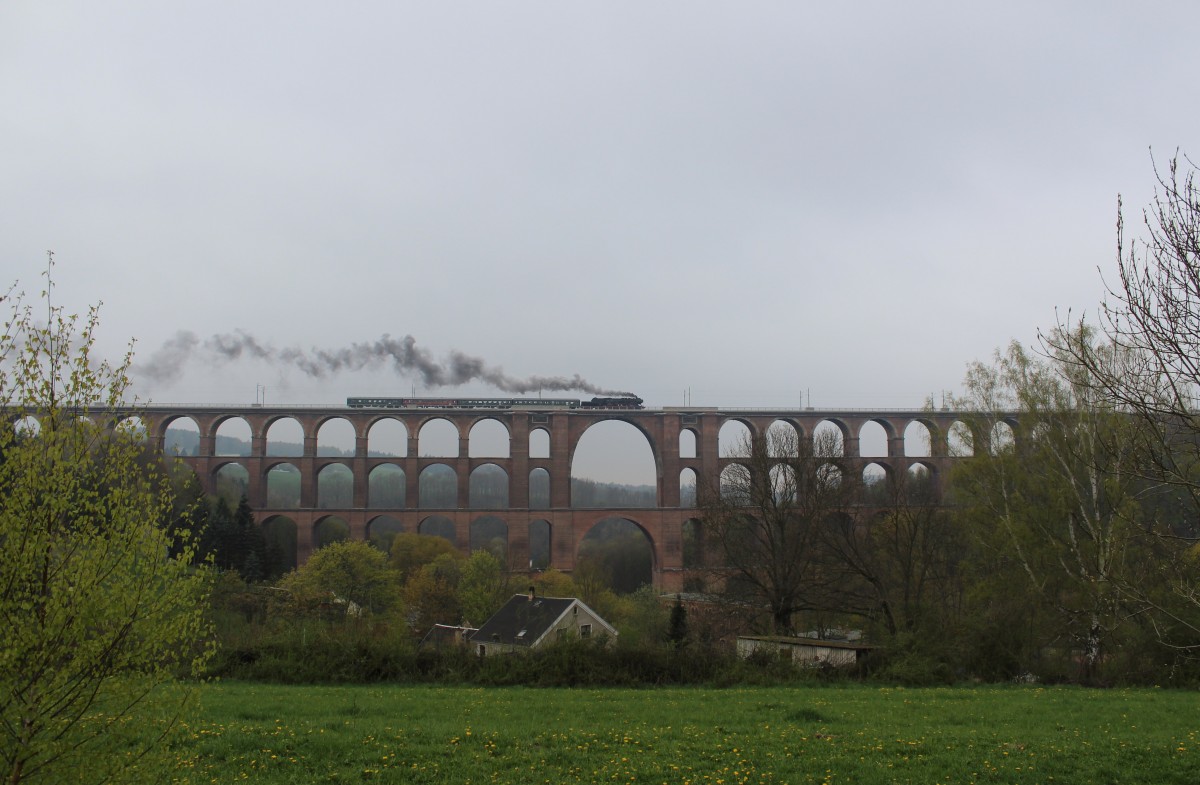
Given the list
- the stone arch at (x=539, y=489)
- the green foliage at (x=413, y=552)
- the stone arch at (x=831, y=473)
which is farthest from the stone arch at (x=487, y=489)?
the stone arch at (x=831, y=473)

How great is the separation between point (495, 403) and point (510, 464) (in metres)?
3.51

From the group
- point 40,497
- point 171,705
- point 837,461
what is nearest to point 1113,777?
point 171,705

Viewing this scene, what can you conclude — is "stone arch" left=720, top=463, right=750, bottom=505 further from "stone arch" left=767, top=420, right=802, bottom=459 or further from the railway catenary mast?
the railway catenary mast

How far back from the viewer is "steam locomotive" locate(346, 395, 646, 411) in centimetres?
4688

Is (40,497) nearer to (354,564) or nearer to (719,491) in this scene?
(719,491)

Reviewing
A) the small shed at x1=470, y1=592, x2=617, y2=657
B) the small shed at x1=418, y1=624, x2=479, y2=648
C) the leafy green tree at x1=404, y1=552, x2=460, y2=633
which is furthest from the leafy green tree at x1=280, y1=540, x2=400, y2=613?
the small shed at x1=470, y1=592, x2=617, y2=657

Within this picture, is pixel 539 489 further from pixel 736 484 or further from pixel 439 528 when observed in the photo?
pixel 736 484

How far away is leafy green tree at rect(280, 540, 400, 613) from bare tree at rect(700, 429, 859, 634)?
12029 mm

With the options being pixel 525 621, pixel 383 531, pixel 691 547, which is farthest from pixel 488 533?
pixel 525 621

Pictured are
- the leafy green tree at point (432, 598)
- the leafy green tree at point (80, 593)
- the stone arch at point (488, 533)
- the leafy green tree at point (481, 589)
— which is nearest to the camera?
the leafy green tree at point (80, 593)

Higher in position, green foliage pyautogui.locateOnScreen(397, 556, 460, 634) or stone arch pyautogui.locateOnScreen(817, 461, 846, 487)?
stone arch pyautogui.locateOnScreen(817, 461, 846, 487)

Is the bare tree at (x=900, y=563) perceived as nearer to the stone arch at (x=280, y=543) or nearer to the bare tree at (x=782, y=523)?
the bare tree at (x=782, y=523)

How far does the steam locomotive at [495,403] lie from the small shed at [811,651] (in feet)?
101

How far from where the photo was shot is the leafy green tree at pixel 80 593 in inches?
151
